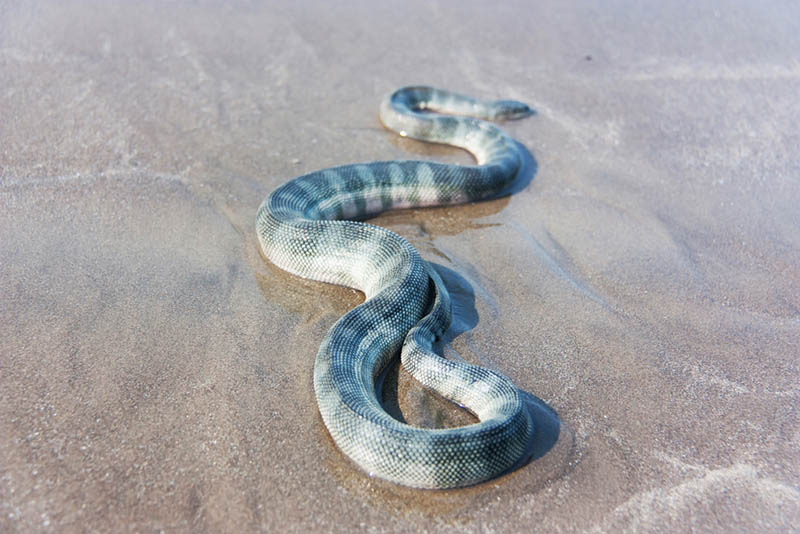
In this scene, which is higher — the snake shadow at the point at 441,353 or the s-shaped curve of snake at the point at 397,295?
the s-shaped curve of snake at the point at 397,295

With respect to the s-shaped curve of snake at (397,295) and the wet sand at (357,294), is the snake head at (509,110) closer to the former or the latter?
the s-shaped curve of snake at (397,295)

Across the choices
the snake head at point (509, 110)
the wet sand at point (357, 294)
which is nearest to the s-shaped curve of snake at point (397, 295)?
the snake head at point (509, 110)

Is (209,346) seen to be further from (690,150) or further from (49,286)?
(690,150)

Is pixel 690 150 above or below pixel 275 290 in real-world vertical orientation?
above

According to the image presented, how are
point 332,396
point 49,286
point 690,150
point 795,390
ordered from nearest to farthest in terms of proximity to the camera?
point 332,396, point 795,390, point 49,286, point 690,150

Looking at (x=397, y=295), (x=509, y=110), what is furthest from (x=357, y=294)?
(x=509, y=110)

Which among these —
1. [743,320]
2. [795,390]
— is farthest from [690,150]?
[795,390]

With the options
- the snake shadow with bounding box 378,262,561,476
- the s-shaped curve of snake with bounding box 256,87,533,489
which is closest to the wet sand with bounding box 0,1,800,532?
the snake shadow with bounding box 378,262,561,476
